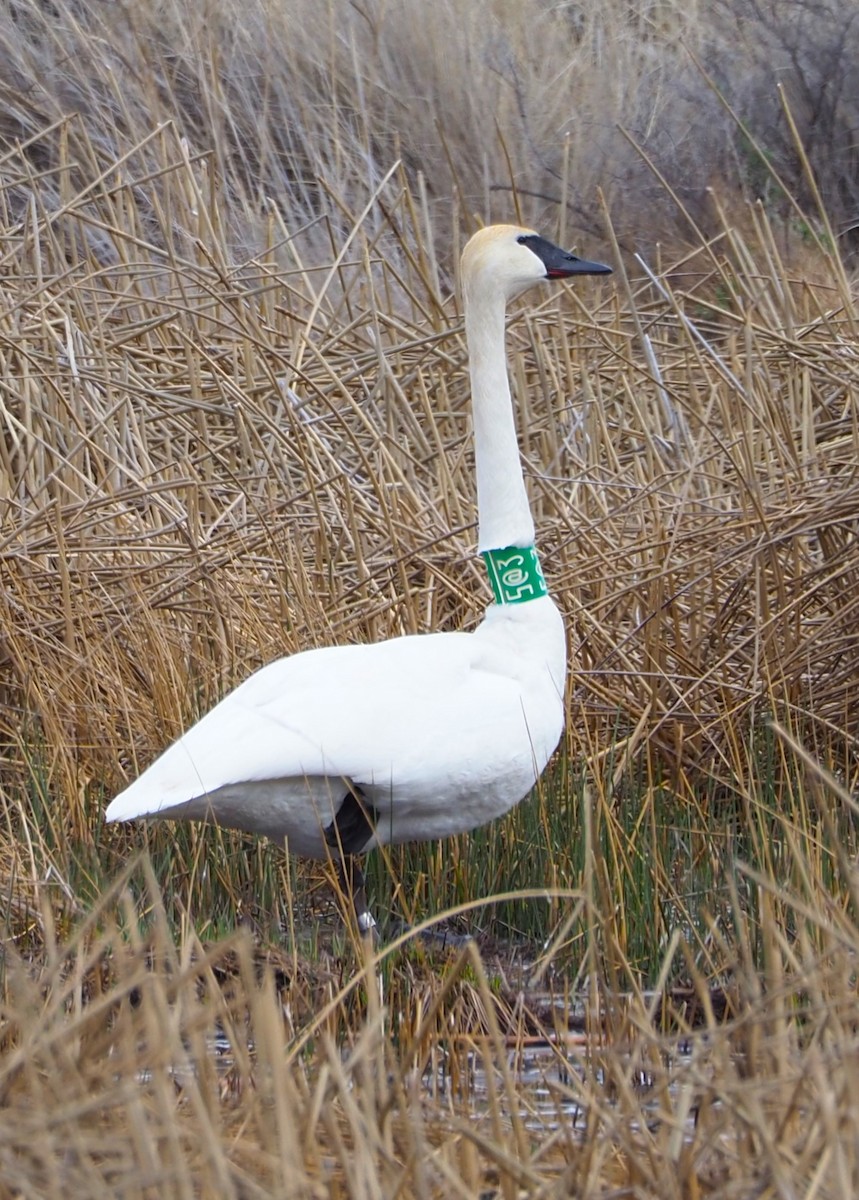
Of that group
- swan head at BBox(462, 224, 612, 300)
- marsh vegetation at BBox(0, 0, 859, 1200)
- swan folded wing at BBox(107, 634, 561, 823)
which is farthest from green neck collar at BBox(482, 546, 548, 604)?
swan head at BBox(462, 224, 612, 300)

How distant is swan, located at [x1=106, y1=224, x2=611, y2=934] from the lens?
3.17m

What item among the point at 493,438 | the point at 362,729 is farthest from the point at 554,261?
the point at 362,729

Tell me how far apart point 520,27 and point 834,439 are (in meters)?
7.98

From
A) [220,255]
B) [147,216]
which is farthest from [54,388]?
[147,216]

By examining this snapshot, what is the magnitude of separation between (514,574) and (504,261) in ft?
2.34

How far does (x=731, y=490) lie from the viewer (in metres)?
5.19

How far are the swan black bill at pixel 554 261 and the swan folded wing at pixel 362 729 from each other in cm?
98

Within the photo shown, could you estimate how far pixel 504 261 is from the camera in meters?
3.90

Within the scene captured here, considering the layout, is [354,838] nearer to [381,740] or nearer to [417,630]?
[381,740]

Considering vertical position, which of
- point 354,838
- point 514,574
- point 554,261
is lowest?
point 354,838

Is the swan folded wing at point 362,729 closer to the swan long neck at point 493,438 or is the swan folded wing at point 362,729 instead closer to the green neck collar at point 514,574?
the green neck collar at point 514,574

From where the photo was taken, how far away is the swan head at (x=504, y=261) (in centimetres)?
389

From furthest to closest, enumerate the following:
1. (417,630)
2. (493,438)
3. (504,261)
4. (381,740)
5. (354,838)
→ (417,630)
(504,261)
(493,438)
(354,838)
(381,740)

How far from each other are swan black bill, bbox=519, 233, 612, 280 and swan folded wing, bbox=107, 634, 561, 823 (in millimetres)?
984
